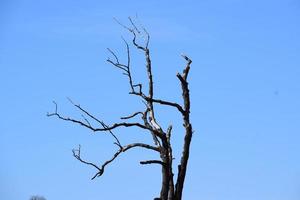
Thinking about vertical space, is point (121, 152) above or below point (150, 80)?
below

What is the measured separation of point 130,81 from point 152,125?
3.39 feet

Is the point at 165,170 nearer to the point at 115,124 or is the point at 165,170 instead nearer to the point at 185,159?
the point at 185,159

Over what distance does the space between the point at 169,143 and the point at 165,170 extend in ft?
2.26

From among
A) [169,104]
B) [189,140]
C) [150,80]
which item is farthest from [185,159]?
[150,80]

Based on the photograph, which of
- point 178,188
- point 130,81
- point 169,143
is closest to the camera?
point 178,188

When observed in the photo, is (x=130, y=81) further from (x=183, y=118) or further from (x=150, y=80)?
(x=183, y=118)

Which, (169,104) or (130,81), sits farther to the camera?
(130,81)

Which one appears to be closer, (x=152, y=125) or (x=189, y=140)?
(x=189, y=140)

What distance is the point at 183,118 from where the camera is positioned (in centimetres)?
903

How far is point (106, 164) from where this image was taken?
8977 mm

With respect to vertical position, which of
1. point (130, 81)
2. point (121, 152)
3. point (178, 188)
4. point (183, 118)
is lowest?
point (178, 188)

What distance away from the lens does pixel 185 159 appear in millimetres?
8719

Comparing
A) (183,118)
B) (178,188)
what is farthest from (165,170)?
(183,118)

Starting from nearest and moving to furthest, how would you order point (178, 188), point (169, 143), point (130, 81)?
point (178, 188) → point (169, 143) → point (130, 81)
